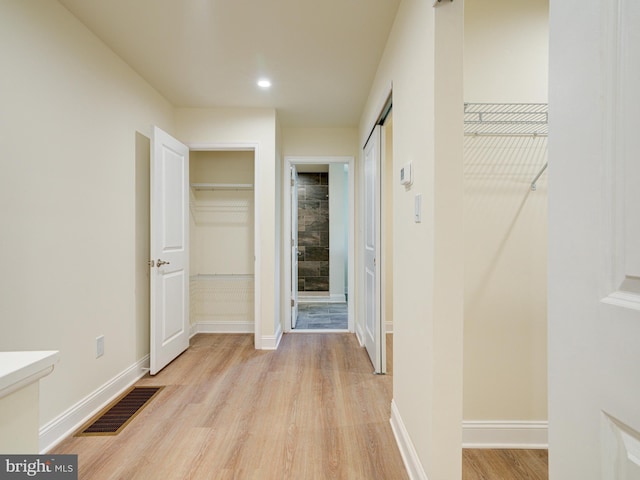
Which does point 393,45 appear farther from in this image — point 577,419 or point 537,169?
point 577,419

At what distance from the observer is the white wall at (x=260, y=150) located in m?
3.45

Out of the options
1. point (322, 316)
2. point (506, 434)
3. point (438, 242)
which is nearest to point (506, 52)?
point (438, 242)

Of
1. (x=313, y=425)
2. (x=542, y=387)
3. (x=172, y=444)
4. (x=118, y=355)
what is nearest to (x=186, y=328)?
(x=118, y=355)

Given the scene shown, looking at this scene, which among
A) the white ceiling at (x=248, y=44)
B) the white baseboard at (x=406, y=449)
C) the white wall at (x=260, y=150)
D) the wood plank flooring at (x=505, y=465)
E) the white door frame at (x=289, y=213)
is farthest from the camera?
the white door frame at (x=289, y=213)

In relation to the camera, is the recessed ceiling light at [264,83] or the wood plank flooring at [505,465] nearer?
the wood plank flooring at [505,465]

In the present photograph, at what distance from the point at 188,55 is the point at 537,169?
8.00ft

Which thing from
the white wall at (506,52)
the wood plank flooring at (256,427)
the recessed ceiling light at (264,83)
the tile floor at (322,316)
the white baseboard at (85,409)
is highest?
the recessed ceiling light at (264,83)

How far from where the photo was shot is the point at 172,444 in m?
1.86

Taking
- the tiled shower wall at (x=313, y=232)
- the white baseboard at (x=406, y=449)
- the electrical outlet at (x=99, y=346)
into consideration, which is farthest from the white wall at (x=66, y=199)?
the tiled shower wall at (x=313, y=232)

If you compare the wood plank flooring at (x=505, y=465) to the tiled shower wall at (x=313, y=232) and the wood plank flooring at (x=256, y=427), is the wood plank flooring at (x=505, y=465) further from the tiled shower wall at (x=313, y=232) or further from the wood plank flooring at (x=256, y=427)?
the tiled shower wall at (x=313, y=232)

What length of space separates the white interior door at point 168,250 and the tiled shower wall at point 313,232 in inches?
119

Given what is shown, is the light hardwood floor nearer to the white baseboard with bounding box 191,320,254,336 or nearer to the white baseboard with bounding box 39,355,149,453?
the white baseboard with bounding box 39,355,149,453

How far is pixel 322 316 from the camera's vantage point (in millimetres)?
4996

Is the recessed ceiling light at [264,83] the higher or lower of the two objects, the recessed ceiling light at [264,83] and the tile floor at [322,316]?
the higher
